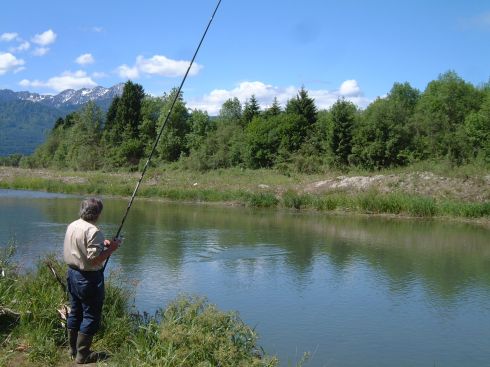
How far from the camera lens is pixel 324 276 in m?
11.6

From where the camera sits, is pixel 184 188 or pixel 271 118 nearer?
pixel 184 188

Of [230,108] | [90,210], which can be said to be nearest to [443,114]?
[230,108]

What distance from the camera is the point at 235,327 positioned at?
5516 millimetres

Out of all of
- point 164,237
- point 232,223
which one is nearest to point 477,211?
point 232,223

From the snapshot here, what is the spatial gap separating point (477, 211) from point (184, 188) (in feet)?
56.0

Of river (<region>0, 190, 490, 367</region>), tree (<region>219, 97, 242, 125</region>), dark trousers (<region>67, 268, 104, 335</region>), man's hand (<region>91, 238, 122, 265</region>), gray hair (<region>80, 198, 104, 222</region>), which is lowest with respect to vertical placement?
river (<region>0, 190, 490, 367</region>)

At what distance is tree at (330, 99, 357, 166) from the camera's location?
1361 inches

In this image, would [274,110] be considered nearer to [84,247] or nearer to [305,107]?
[305,107]

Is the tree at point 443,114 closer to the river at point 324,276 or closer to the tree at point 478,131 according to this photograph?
the tree at point 478,131

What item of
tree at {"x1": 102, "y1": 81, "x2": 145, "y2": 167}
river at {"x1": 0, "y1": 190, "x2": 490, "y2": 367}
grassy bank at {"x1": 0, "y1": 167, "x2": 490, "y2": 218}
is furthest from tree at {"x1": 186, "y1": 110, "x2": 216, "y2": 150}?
river at {"x1": 0, "y1": 190, "x2": 490, "y2": 367}

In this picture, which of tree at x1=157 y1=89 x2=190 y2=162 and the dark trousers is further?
tree at x1=157 y1=89 x2=190 y2=162

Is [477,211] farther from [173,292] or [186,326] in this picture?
[186,326]

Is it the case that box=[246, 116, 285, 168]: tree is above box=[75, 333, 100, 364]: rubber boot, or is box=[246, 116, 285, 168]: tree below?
above

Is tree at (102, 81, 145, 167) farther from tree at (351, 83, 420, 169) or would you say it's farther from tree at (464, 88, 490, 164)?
tree at (464, 88, 490, 164)
